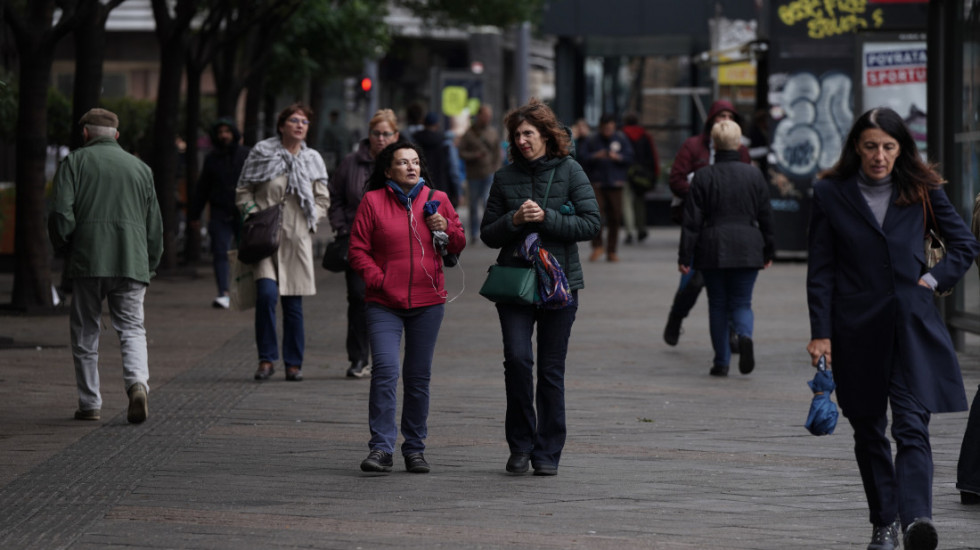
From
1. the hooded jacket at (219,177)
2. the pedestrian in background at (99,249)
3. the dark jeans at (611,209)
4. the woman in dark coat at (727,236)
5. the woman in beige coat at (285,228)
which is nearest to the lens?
the pedestrian in background at (99,249)

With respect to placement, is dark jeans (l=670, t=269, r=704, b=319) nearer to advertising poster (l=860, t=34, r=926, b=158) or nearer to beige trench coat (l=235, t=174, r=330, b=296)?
beige trench coat (l=235, t=174, r=330, b=296)

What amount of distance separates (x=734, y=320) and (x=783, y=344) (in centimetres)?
173

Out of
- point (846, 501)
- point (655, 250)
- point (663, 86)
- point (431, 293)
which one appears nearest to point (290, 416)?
point (431, 293)

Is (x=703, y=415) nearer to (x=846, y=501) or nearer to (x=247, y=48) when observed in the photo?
(x=846, y=501)

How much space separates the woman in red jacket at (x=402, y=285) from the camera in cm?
750

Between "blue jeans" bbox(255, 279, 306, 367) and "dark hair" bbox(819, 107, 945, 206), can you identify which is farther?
"blue jeans" bbox(255, 279, 306, 367)

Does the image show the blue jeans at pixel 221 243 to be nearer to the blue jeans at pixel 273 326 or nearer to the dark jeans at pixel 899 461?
the blue jeans at pixel 273 326

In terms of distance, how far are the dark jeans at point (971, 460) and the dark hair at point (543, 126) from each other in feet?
6.69

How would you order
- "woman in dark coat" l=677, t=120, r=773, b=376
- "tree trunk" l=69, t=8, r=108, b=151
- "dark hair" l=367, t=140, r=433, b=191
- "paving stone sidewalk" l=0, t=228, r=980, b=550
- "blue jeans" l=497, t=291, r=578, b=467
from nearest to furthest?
"paving stone sidewalk" l=0, t=228, r=980, b=550 → "blue jeans" l=497, t=291, r=578, b=467 → "dark hair" l=367, t=140, r=433, b=191 → "woman in dark coat" l=677, t=120, r=773, b=376 → "tree trunk" l=69, t=8, r=108, b=151

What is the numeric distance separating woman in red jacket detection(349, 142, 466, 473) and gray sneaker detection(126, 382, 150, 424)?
5.56 feet

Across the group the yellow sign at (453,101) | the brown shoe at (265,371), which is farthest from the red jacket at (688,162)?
the yellow sign at (453,101)

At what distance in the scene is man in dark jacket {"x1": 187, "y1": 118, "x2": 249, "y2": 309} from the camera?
15.1 m

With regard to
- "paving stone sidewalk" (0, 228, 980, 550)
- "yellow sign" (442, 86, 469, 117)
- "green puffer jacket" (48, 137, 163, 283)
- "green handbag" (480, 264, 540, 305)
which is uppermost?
"yellow sign" (442, 86, 469, 117)

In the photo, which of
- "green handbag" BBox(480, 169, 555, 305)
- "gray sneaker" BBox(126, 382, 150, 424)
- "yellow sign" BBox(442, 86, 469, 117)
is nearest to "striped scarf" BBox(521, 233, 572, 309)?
"green handbag" BBox(480, 169, 555, 305)
